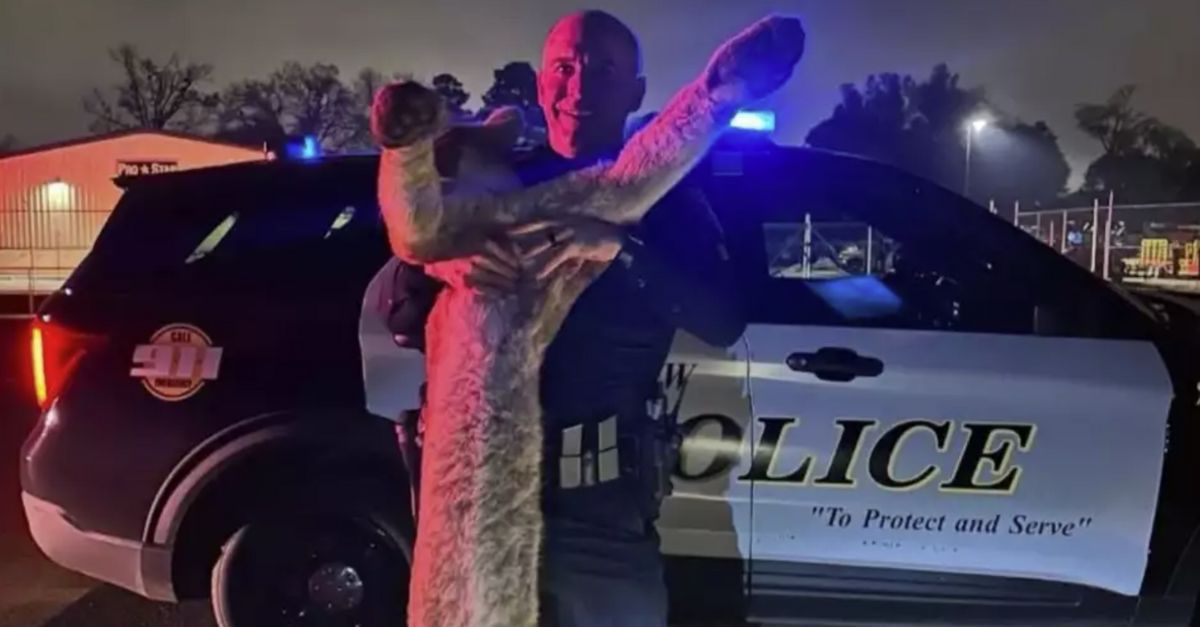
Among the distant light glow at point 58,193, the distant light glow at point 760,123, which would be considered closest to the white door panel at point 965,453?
the distant light glow at point 760,123

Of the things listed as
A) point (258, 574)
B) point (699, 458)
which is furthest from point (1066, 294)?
point (258, 574)

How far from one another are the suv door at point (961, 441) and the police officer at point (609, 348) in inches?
62.9

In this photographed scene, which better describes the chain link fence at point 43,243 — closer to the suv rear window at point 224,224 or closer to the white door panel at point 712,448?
the suv rear window at point 224,224

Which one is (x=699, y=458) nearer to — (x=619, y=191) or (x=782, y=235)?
(x=782, y=235)

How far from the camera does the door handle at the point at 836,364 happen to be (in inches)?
131

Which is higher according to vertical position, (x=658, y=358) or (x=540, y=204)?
(x=540, y=204)

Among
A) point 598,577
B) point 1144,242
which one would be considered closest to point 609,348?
point 598,577

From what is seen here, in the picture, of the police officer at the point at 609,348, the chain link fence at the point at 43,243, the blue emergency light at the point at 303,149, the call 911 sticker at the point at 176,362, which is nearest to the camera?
the police officer at the point at 609,348

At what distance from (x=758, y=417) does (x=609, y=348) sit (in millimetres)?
1744

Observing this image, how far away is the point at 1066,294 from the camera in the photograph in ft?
10.9

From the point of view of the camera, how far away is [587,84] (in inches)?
66.4

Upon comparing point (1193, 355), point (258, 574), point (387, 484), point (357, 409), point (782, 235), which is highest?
point (782, 235)

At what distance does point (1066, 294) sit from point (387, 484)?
6.35ft

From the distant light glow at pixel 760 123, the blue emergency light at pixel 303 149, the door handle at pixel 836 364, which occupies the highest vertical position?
the distant light glow at pixel 760 123
